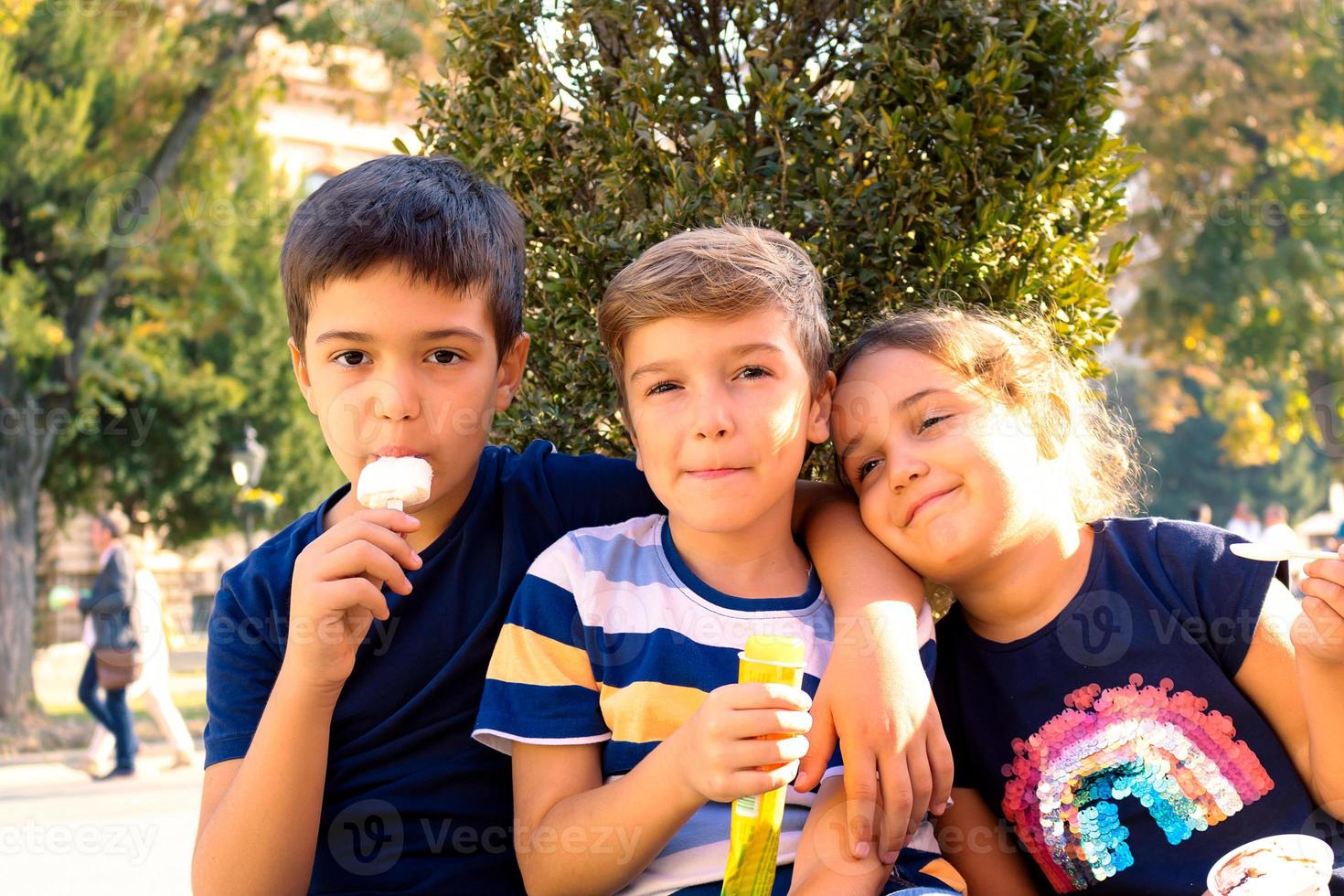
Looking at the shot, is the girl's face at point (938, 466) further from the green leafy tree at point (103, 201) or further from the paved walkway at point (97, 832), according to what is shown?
the green leafy tree at point (103, 201)

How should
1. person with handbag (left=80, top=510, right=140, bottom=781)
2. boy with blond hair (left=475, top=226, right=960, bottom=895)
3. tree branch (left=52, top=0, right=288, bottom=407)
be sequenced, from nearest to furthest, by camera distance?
boy with blond hair (left=475, top=226, right=960, bottom=895)
person with handbag (left=80, top=510, right=140, bottom=781)
tree branch (left=52, top=0, right=288, bottom=407)

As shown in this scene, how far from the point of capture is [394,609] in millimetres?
2408

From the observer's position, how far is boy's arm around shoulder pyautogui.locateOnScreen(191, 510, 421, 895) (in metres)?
1.92

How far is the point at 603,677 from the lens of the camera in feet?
7.02

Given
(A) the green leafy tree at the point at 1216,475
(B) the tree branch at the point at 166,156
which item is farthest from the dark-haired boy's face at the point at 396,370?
(A) the green leafy tree at the point at 1216,475

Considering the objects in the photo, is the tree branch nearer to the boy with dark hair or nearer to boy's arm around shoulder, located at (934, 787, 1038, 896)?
the boy with dark hair

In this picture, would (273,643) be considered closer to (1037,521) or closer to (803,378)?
(803,378)

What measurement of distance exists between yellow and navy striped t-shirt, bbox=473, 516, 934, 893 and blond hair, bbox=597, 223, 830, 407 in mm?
447

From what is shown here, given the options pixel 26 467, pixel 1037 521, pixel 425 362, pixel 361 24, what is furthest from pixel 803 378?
pixel 26 467

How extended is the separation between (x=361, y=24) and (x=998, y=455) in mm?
13190

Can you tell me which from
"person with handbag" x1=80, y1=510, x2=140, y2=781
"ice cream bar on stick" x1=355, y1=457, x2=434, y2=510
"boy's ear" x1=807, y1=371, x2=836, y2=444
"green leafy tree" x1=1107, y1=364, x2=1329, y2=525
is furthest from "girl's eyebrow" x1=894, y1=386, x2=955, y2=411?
"green leafy tree" x1=1107, y1=364, x2=1329, y2=525

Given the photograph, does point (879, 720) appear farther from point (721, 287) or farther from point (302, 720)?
point (302, 720)

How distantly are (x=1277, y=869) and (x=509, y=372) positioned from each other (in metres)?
1.68

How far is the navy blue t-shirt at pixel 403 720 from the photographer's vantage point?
2.27m
